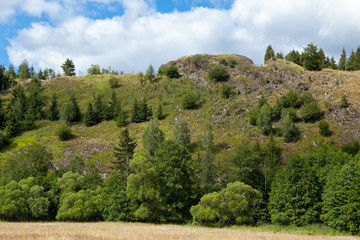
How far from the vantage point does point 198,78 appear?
391 ft

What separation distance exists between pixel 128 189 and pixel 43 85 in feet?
359

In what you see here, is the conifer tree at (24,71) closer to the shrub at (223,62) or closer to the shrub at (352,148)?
the shrub at (223,62)

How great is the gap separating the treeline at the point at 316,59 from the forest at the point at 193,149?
511 mm

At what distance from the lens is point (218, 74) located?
369ft

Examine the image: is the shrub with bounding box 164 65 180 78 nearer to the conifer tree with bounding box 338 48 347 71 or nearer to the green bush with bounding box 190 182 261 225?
the conifer tree with bounding box 338 48 347 71

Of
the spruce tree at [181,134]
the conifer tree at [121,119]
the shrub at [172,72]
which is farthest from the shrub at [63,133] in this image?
the shrub at [172,72]

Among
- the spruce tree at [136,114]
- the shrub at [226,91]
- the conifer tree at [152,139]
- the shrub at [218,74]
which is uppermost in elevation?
the shrub at [218,74]

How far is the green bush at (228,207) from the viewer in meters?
42.1

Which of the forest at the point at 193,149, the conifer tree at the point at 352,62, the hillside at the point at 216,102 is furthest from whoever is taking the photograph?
the conifer tree at the point at 352,62

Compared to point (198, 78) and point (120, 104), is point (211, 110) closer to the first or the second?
point (198, 78)

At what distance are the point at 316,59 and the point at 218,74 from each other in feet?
127

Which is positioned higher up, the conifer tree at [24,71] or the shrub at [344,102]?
the conifer tree at [24,71]

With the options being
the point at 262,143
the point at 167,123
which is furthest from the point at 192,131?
the point at 262,143

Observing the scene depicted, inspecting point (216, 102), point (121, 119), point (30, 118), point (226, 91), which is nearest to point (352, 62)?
A: point (226, 91)
